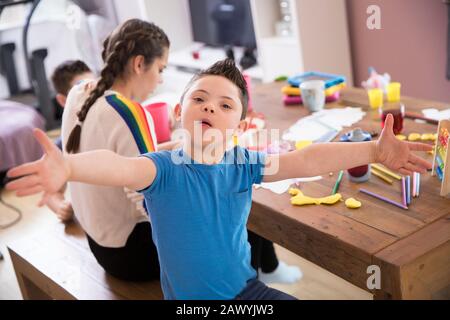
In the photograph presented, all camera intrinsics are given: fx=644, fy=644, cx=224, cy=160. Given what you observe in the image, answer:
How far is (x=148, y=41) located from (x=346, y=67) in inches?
71.4

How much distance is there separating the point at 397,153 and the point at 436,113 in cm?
73

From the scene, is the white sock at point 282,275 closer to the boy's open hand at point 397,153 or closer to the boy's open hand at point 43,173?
the boy's open hand at point 397,153

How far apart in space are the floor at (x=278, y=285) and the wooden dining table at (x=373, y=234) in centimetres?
81

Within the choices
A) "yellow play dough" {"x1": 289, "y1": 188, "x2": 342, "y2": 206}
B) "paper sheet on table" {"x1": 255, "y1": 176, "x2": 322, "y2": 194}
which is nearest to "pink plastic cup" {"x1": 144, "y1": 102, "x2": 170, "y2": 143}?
"paper sheet on table" {"x1": 255, "y1": 176, "x2": 322, "y2": 194}

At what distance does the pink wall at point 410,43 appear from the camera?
3045mm

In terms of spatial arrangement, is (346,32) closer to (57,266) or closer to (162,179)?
(57,266)

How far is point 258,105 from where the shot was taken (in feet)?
7.92

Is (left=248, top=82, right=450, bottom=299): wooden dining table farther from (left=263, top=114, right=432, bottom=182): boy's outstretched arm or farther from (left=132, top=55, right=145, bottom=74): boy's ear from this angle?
(left=132, top=55, right=145, bottom=74): boy's ear

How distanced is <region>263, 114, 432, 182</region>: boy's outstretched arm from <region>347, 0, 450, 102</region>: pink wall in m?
1.81

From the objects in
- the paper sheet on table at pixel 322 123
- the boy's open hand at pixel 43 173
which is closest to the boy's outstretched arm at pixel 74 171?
the boy's open hand at pixel 43 173
